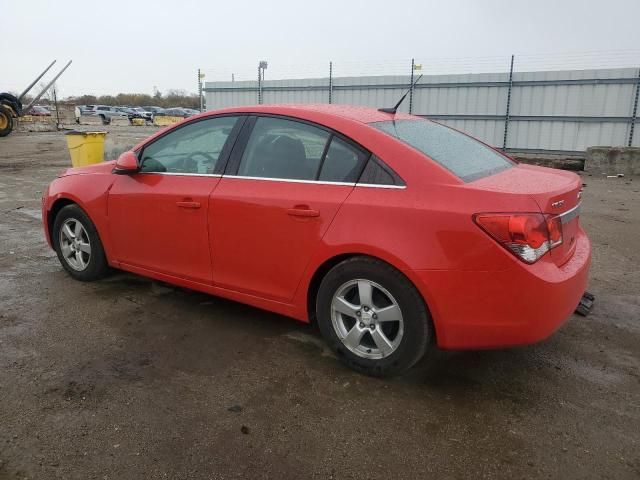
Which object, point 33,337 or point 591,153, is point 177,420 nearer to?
point 33,337

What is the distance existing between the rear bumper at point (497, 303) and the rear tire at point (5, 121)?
77.0 ft

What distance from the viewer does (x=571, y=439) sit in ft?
8.58

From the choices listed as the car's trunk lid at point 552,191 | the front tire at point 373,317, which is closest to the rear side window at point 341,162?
the front tire at point 373,317

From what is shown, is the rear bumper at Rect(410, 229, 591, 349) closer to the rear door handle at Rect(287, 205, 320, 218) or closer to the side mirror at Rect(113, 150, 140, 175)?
the rear door handle at Rect(287, 205, 320, 218)

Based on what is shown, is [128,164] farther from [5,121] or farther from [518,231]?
[5,121]

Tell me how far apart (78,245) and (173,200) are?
4.58 ft

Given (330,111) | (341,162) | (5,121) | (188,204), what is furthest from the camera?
(5,121)

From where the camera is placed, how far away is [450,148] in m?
3.44

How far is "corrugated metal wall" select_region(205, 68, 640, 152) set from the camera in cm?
1385

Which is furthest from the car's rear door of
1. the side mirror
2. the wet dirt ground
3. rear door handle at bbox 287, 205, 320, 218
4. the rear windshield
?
the side mirror

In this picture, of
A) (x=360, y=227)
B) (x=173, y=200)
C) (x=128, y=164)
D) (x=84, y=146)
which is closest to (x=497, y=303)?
(x=360, y=227)

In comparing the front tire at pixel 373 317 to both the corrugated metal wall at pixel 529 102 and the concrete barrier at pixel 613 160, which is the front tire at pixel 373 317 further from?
the corrugated metal wall at pixel 529 102

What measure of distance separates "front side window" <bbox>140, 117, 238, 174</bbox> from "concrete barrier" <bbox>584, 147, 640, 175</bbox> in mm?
11677

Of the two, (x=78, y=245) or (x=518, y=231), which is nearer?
(x=518, y=231)
